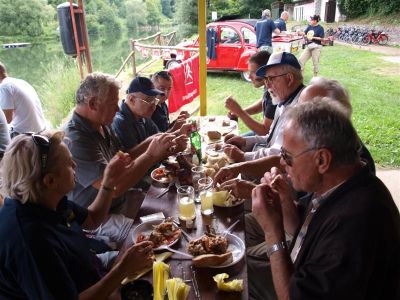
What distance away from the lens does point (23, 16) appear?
17.6 m

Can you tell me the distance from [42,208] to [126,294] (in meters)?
0.55

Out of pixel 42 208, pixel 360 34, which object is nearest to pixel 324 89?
pixel 42 208

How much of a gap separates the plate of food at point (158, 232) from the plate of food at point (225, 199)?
0.36 meters

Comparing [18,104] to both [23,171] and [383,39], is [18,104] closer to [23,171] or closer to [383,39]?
[23,171]

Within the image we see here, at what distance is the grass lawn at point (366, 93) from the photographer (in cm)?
616

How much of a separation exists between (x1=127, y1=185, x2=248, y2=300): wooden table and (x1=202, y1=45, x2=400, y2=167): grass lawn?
4317mm

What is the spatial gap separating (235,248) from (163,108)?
2.72m

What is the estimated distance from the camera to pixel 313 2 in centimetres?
2498

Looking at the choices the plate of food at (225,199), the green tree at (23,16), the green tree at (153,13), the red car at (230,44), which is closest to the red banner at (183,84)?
the red car at (230,44)

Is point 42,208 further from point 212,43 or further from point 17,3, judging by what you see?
point 17,3

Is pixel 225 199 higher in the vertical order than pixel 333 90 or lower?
lower

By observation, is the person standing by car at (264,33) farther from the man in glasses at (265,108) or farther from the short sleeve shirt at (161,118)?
the short sleeve shirt at (161,118)

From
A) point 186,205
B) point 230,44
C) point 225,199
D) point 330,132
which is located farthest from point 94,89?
point 230,44

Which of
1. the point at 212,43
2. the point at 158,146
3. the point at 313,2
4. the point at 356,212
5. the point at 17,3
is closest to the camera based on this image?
the point at 356,212
